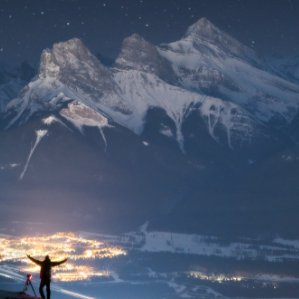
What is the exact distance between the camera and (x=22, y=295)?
2813 inches

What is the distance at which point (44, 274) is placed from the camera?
67.9 meters

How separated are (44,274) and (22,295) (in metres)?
4.60
